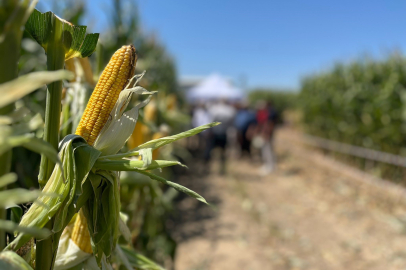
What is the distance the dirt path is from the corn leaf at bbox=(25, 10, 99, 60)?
8.30ft

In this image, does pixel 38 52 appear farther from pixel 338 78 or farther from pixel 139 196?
pixel 338 78

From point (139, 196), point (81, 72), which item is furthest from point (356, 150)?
point (81, 72)

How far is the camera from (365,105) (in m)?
6.32

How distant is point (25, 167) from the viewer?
3.55 ft

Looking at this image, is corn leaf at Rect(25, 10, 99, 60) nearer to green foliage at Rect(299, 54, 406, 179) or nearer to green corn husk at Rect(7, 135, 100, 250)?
green corn husk at Rect(7, 135, 100, 250)

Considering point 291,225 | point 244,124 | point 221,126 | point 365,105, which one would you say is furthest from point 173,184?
point 365,105

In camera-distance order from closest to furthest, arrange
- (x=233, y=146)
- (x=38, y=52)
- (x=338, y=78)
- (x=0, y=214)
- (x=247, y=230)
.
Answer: (x=0, y=214) → (x=38, y=52) → (x=247, y=230) → (x=338, y=78) → (x=233, y=146)

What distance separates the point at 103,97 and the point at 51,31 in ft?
0.51

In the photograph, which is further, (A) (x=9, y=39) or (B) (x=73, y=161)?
(B) (x=73, y=161)

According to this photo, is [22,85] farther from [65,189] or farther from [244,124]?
[244,124]

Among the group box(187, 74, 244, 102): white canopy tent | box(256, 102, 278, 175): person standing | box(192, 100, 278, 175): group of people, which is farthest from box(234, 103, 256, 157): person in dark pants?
box(187, 74, 244, 102): white canopy tent

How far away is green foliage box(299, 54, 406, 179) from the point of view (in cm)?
536

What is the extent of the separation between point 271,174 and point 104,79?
20.4 ft

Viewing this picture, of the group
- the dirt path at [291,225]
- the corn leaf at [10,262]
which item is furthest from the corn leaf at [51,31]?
the dirt path at [291,225]
